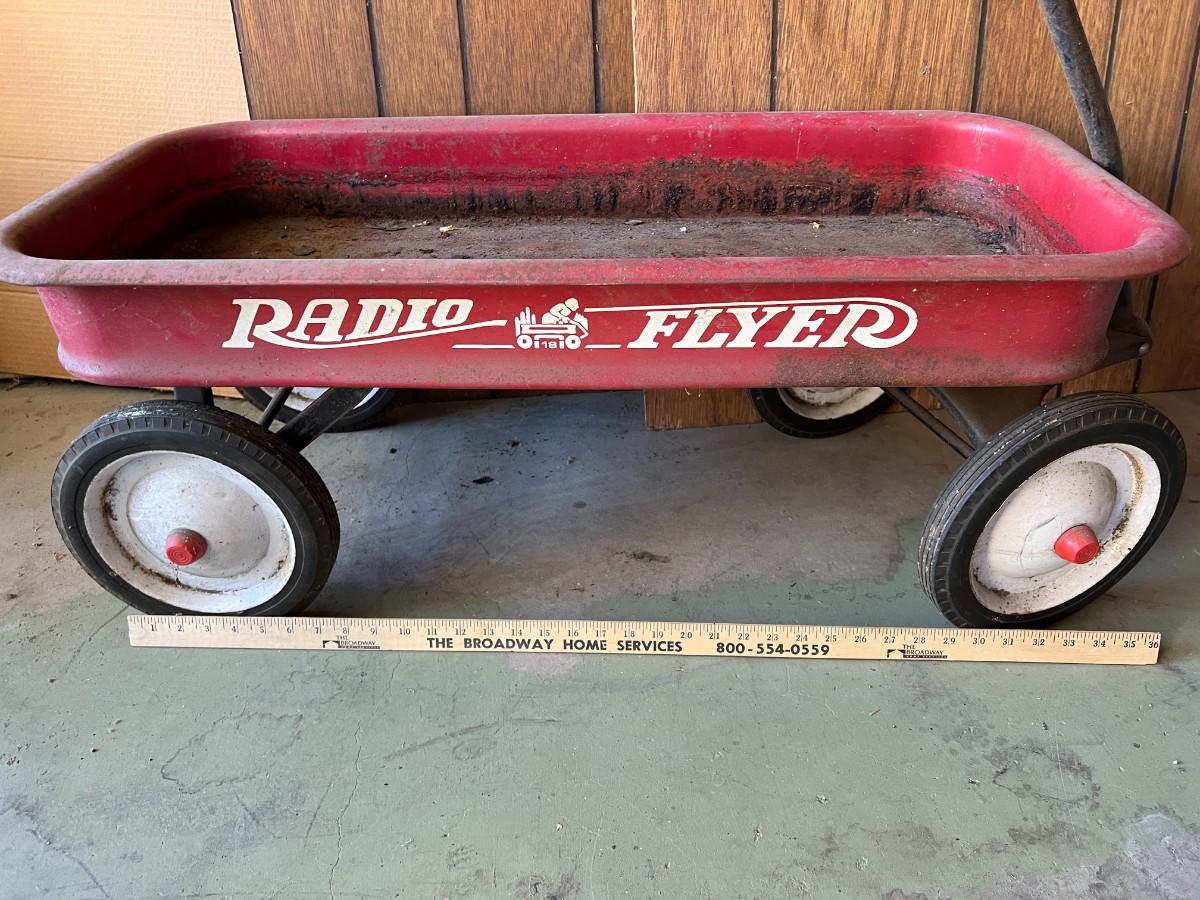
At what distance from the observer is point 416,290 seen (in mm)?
1194

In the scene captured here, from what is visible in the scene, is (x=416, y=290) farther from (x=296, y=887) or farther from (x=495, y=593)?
(x=296, y=887)

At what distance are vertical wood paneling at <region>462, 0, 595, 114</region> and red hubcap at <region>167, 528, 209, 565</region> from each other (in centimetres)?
99

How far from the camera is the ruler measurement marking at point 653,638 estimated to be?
1419 millimetres

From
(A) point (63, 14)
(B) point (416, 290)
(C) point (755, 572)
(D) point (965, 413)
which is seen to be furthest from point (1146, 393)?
(A) point (63, 14)

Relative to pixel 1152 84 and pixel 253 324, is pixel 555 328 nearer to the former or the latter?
pixel 253 324

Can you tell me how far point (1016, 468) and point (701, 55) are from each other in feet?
3.20

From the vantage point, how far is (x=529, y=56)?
5.96ft

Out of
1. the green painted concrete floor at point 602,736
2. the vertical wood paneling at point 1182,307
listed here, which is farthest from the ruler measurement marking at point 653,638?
the vertical wood paneling at point 1182,307

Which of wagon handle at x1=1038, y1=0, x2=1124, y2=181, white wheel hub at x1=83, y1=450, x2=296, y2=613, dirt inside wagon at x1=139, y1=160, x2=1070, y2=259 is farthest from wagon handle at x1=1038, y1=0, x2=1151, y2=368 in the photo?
white wheel hub at x1=83, y1=450, x2=296, y2=613

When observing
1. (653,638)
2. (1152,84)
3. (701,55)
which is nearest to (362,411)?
(653,638)

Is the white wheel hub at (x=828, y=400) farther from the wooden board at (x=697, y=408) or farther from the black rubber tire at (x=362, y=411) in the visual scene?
the black rubber tire at (x=362, y=411)

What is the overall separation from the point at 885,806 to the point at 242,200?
1529mm

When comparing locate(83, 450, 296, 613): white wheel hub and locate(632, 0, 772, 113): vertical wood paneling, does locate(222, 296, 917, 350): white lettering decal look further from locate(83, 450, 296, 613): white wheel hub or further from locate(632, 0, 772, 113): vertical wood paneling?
locate(632, 0, 772, 113): vertical wood paneling

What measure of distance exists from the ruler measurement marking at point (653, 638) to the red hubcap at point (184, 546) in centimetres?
13
